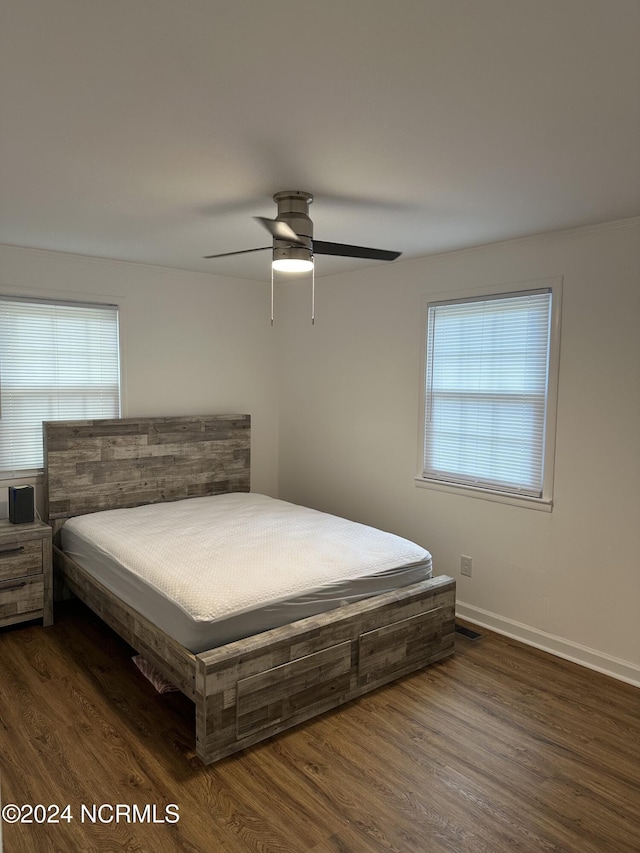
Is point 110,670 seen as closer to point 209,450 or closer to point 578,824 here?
point 209,450

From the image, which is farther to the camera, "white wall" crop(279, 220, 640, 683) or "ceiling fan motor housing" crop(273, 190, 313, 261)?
"white wall" crop(279, 220, 640, 683)

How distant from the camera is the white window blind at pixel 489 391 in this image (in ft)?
11.3

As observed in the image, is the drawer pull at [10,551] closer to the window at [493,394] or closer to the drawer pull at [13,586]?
the drawer pull at [13,586]

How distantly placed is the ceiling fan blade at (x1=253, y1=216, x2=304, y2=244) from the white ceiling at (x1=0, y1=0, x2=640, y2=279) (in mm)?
208

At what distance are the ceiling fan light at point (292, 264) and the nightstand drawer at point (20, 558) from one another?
2.31 m

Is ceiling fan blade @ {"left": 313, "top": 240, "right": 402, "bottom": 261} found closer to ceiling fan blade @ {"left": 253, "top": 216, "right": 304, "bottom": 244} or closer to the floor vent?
ceiling fan blade @ {"left": 253, "top": 216, "right": 304, "bottom": 244}

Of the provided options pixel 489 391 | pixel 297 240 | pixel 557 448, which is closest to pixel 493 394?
pixel 489 391

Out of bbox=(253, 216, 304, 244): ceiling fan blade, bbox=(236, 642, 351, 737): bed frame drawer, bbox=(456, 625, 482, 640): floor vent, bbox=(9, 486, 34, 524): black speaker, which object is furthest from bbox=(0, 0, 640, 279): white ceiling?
bbox=(456, 625, 482, 640): floor vent

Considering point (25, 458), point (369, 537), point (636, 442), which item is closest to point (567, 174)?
point (636, 442)

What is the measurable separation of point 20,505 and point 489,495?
2.98m

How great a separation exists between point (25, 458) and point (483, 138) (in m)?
3.49

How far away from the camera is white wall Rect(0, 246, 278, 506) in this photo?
13.3 ft

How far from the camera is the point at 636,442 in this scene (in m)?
3.02

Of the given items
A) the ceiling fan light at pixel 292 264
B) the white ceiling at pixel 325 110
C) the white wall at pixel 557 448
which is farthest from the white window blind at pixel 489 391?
the ceiling fan light at pixel 292 264
